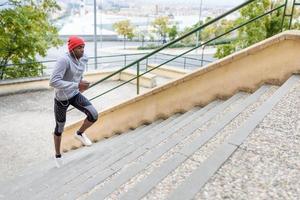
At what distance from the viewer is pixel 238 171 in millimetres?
2416

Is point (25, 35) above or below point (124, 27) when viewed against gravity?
above

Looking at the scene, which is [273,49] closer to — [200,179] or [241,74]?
[241,74]

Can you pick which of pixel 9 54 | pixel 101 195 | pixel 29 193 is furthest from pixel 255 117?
pixel 9 54

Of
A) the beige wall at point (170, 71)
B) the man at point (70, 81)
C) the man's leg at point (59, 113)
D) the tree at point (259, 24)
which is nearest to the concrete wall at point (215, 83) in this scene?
the man at point (70, 81)

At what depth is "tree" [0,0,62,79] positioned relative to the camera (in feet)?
32.7

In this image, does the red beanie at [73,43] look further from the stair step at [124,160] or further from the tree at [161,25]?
the tree at [161,25]

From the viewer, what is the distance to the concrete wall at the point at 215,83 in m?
4.18

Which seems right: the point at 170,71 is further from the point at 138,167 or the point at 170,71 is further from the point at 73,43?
the point at 138,167

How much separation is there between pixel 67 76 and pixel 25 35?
7509 mm

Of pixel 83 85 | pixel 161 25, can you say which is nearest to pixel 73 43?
pixel 83 85

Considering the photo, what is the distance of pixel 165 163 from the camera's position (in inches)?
108

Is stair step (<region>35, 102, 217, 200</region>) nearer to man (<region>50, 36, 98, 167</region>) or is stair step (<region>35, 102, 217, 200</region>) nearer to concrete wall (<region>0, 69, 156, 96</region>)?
man (<region>50, 36, 98, 167</region>)

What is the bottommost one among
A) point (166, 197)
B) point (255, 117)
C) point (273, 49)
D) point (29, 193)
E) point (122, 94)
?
point (122, 94)

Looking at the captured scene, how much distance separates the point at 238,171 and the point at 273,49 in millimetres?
2422
